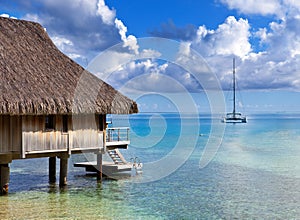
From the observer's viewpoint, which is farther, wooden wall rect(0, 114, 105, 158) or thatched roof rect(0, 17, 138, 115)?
wooden wall rect(0, 114, 105, 158)

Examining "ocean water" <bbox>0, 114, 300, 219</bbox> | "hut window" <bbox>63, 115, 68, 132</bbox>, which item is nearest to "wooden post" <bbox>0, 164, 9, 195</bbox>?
"ocean water" <bbox>0, 114, 300, 219</bbox>

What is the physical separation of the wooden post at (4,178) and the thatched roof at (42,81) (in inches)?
120

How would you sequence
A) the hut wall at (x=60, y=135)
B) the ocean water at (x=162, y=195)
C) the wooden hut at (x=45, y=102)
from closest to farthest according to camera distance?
the ocean water at (x=162, y=195) → the wooden hut at (x=45, y=102) → the hut wall at (x=60, y=135)

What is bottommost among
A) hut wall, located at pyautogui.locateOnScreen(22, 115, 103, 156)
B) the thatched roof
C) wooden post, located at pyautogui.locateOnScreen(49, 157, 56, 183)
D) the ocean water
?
the ocean water

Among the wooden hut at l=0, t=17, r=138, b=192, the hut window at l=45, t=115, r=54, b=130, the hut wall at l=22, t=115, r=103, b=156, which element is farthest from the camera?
the hut window at l=45, t=115, r=54, b=130

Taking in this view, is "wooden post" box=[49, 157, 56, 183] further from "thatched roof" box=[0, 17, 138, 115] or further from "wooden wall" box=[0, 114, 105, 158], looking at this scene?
"thatched roof" box=[0, 17, 138, 115]

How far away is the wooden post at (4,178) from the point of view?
16.5 m

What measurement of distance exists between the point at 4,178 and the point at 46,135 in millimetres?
2528

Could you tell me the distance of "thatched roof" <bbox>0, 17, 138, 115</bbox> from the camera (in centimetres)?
1502

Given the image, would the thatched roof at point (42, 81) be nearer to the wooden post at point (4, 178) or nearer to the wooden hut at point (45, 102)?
the wooden hut at point (45, 102)

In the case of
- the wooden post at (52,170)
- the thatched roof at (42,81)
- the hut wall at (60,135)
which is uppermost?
the thatched roof at (42,81)

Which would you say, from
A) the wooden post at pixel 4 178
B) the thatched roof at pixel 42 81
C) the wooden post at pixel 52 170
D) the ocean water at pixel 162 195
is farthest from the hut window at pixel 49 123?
the wooden post at pixel 52 170

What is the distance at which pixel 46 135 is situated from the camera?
1594cm

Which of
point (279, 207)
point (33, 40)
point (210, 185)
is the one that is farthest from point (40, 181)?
point (279, 207)
